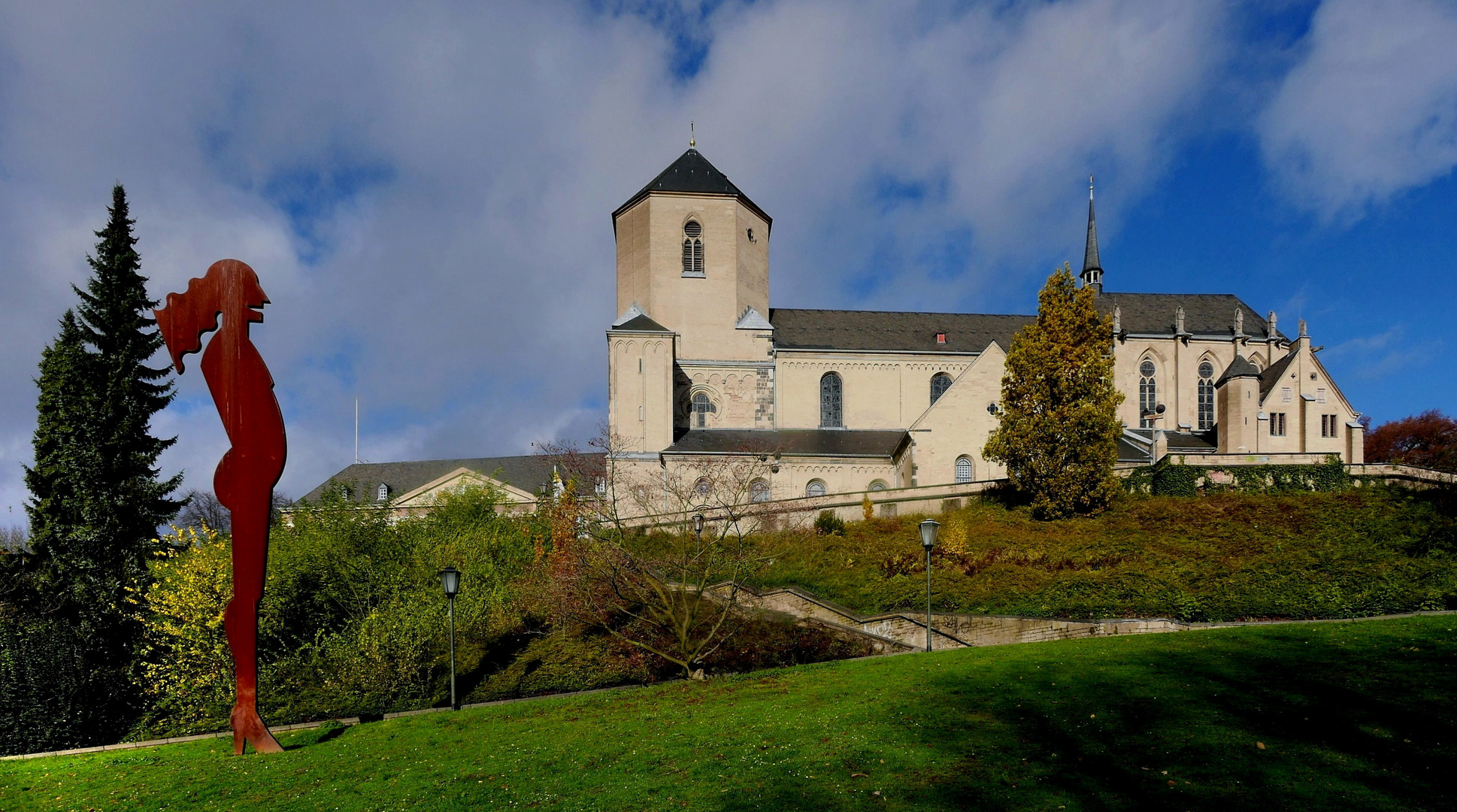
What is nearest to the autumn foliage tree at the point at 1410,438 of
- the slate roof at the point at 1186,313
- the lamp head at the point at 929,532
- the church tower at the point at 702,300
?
the slate roof at the point at 1186,313

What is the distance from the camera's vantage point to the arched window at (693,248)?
145 ft

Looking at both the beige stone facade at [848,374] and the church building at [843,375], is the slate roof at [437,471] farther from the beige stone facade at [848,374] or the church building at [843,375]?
the beige stone facade at [848,374]

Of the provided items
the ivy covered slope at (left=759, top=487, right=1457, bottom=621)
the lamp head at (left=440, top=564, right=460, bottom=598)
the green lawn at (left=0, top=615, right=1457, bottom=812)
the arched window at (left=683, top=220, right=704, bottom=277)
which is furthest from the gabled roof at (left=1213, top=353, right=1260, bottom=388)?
the lamp head at (left=440, top=564, right=460, bottom=598)

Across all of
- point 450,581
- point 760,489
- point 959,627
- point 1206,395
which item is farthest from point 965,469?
point 450,581

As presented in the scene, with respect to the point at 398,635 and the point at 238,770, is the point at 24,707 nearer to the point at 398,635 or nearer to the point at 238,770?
the point at 398,635

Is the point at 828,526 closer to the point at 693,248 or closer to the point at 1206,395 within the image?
the point at 693,248

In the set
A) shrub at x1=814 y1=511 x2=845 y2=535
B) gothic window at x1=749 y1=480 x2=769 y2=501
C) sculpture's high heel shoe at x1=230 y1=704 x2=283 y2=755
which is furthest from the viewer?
→ gothic window at x1=749 y1=480 x2=769 y2=501

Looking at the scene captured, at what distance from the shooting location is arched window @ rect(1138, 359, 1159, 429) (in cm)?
4641

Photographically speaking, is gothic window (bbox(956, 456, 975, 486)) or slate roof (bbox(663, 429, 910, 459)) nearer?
gothic window (bbox(956, 456, 975, 486))

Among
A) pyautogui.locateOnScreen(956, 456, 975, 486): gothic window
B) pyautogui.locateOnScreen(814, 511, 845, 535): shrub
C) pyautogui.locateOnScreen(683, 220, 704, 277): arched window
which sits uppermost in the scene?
pyautogui.locateOnScreen(683, 220, 704, 277): arched window

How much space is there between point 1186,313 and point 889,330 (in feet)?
56.7

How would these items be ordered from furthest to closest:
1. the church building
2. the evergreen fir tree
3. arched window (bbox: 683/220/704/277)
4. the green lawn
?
arched window (bbox: 683/220/704/277) → the church building → the evergreen fir tree → the green lawn

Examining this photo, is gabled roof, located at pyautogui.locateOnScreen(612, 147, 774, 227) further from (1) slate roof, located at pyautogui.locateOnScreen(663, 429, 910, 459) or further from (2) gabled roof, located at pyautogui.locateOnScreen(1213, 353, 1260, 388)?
(2) gabled roof, located at pyautogui.locateOnScreen(1213, 353, 1260, 388)

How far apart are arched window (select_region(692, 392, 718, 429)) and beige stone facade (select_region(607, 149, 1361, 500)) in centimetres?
8
